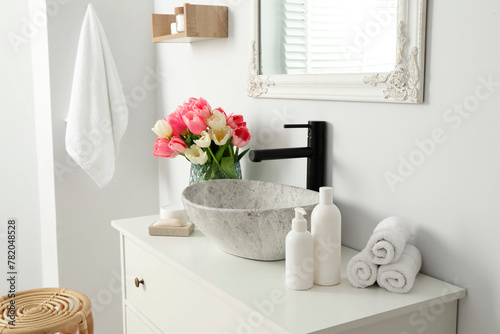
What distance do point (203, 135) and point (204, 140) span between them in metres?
0.03

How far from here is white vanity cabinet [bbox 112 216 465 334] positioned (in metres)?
0.95

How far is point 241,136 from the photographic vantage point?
5.21ft

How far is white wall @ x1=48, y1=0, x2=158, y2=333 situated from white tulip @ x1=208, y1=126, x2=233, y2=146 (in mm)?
837

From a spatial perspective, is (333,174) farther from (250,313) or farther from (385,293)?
(250,313)

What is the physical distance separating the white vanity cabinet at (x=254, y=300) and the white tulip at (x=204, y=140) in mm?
263

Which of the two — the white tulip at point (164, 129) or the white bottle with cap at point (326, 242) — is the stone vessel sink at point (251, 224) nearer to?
the white bottle with cap at point (326, 242)

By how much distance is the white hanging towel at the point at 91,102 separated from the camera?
6.54 ft

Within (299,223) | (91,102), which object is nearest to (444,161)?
(299,223)

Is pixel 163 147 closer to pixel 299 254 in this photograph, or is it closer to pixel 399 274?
pixel 299 254

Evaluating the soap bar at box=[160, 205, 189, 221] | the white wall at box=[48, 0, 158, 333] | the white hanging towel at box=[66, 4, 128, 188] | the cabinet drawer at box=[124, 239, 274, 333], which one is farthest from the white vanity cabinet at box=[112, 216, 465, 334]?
the white wall at box=[48, 0, 158, 333]

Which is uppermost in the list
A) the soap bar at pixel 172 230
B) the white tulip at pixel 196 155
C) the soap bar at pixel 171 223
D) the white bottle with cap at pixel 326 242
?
the white tulip at pixel 196 155

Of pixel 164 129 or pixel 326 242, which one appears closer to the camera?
pixel 326 242

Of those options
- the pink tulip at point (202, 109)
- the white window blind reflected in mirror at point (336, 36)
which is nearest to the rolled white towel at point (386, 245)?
the white window blind reflected in mirror at point (336, 36)

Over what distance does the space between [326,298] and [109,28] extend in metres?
1.60
